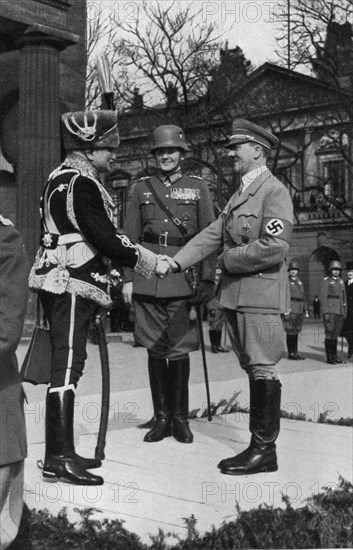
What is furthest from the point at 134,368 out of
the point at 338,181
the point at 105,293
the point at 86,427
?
the point at 338,181

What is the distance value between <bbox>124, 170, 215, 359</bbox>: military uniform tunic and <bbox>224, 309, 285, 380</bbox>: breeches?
0.96 m

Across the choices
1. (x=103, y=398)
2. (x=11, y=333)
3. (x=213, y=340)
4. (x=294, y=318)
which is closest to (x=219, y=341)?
(x=213, y=340)

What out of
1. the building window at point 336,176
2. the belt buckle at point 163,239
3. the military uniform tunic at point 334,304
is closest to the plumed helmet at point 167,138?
the belt buckle at point 163,239

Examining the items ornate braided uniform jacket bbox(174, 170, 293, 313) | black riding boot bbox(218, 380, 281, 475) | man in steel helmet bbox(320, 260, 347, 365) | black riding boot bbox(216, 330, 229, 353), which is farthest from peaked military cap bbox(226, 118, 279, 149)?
black riding boot bbox(216, 330, 229, 353)

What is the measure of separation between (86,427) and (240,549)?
290 centimetres

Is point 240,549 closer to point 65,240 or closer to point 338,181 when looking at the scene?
point 65,240

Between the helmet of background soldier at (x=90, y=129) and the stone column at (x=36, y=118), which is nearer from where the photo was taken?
the helmet of background soldier at (x=90, y=129)

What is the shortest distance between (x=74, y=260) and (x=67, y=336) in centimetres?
38

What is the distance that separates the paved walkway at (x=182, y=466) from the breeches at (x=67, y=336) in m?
0.54

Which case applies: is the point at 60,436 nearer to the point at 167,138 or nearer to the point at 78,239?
the point at 78,239

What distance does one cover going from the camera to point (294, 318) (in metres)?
15.1

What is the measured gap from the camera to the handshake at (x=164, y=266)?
4.64m

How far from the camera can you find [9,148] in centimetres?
1273

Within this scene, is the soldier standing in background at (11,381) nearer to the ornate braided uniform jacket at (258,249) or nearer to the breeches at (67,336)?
the breeches at (67,336)
